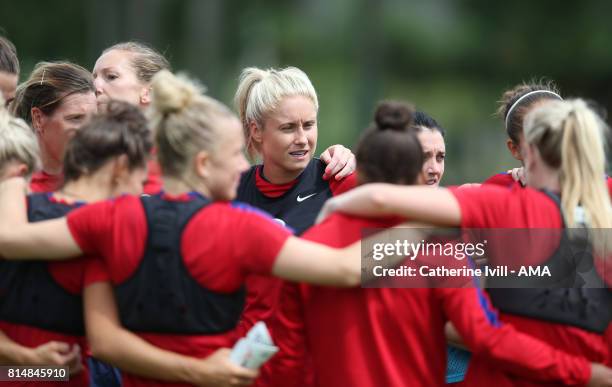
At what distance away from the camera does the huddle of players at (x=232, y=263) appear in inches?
133

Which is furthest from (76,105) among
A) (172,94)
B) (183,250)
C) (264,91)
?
(183,250)

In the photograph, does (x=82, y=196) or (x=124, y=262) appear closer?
(x=124, y=262)

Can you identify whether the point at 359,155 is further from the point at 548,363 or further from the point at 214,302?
the point at 548,363

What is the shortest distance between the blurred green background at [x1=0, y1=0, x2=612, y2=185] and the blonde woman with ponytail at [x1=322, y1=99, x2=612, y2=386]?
21382mm

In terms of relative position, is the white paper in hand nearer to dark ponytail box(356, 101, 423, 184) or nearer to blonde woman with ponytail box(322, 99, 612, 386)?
blonde woman with ponytail box(322, 99, 612, 386)

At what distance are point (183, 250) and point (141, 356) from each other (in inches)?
16.8

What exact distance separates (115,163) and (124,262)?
438 mm

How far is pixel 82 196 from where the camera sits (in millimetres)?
3633

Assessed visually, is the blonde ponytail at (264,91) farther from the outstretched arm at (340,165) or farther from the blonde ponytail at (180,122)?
the blonde ponytail at (180,122)

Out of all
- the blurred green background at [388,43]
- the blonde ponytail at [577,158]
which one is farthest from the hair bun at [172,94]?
the blurred green background at [388,43]

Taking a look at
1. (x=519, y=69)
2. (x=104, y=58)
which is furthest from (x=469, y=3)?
(x=104, y=58)

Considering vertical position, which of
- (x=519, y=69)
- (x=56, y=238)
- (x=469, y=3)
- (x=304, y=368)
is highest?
(x=469, y=3)

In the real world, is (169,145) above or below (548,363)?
above

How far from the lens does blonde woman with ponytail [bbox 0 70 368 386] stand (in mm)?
3342
